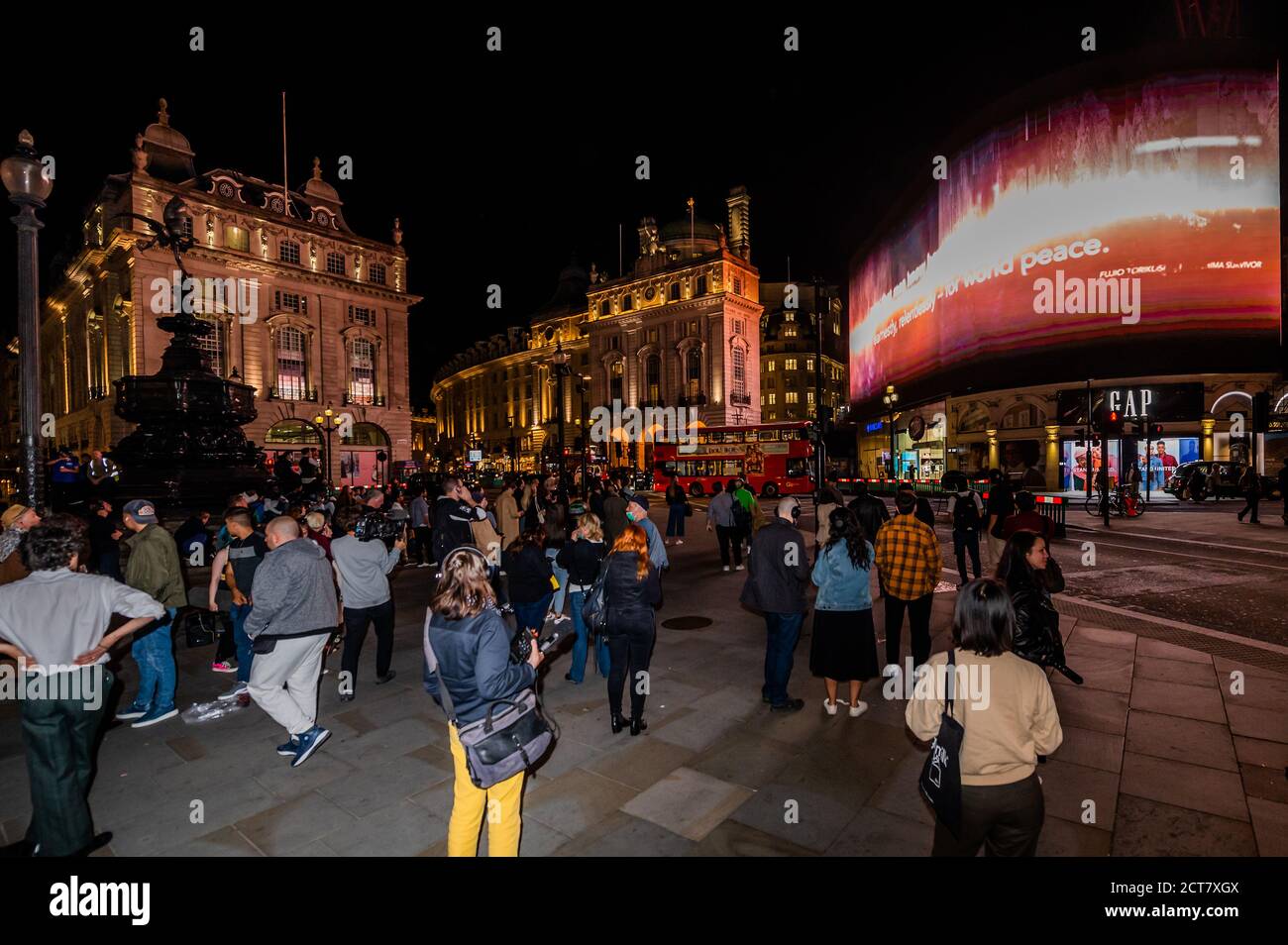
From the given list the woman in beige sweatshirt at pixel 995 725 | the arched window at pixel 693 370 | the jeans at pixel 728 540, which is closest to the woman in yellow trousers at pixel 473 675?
the woman in beige sweatshirt at pixel 995 725

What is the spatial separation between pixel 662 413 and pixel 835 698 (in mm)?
63604

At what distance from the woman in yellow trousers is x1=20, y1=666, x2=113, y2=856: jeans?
2.33m

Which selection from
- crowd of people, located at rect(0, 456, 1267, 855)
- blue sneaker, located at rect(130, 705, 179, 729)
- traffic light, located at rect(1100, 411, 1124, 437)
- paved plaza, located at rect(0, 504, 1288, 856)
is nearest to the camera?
crowd of people, located at rect(0, 456, 1267, 855)

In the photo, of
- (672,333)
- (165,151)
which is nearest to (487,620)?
(165,151)

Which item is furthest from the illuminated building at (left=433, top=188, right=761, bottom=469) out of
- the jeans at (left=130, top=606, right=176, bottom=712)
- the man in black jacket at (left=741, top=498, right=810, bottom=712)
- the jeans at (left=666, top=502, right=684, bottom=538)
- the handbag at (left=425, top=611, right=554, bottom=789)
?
the handbag at (left=425, top=611, right=554, bottom=789)

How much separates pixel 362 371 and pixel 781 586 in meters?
58.9

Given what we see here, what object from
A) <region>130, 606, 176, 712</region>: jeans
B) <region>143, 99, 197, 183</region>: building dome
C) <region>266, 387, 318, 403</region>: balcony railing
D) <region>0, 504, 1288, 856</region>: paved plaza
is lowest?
<region>0, 504, 1288, 856</region>: paved plaza

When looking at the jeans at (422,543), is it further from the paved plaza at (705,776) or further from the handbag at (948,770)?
the handbag at (948,770)

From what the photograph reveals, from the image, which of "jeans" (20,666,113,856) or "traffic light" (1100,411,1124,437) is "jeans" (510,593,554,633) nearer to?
"jeans" (20,666,113,856)

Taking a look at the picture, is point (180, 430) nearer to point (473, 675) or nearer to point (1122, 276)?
point (473, 675)

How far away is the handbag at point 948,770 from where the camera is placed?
8.84ft

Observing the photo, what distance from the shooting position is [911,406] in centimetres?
5419

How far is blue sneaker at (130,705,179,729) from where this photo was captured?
571cm

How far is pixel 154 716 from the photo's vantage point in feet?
19.1
